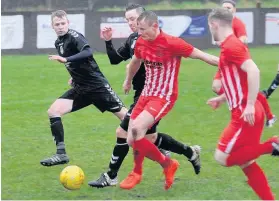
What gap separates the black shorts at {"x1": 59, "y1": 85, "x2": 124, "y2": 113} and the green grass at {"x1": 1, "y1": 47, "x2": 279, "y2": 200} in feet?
2.19

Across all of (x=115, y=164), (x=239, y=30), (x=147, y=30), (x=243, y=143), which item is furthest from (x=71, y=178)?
(x=239, y=30)

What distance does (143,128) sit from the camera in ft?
24.2

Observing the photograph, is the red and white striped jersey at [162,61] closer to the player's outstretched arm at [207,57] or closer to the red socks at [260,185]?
the player's outstretched arm at [207,57]

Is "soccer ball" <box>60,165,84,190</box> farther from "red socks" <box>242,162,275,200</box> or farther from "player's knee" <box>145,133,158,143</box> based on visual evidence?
"red socks" <box>242,162,275,200</box>

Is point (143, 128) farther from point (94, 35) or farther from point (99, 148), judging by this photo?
point (94, 35)

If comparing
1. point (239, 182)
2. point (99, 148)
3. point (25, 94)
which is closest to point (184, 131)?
point (99, 148)

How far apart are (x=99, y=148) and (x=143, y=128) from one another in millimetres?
2509

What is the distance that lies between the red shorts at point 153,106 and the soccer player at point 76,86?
1.31 meters

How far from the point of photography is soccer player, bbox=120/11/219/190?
291 inches

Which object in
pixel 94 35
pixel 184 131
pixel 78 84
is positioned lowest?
pixel 94 35

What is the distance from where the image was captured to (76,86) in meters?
8.97

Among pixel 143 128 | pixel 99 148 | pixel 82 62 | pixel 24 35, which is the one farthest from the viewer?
pixel 24 35

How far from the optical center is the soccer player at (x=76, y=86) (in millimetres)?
8754

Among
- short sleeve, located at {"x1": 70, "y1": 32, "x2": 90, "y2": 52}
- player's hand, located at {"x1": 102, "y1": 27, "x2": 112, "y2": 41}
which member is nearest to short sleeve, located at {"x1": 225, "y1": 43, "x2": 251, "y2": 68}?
player's hand, located at {"x1": 102, "y1": 27, "x2": 112, "y2": 41}
